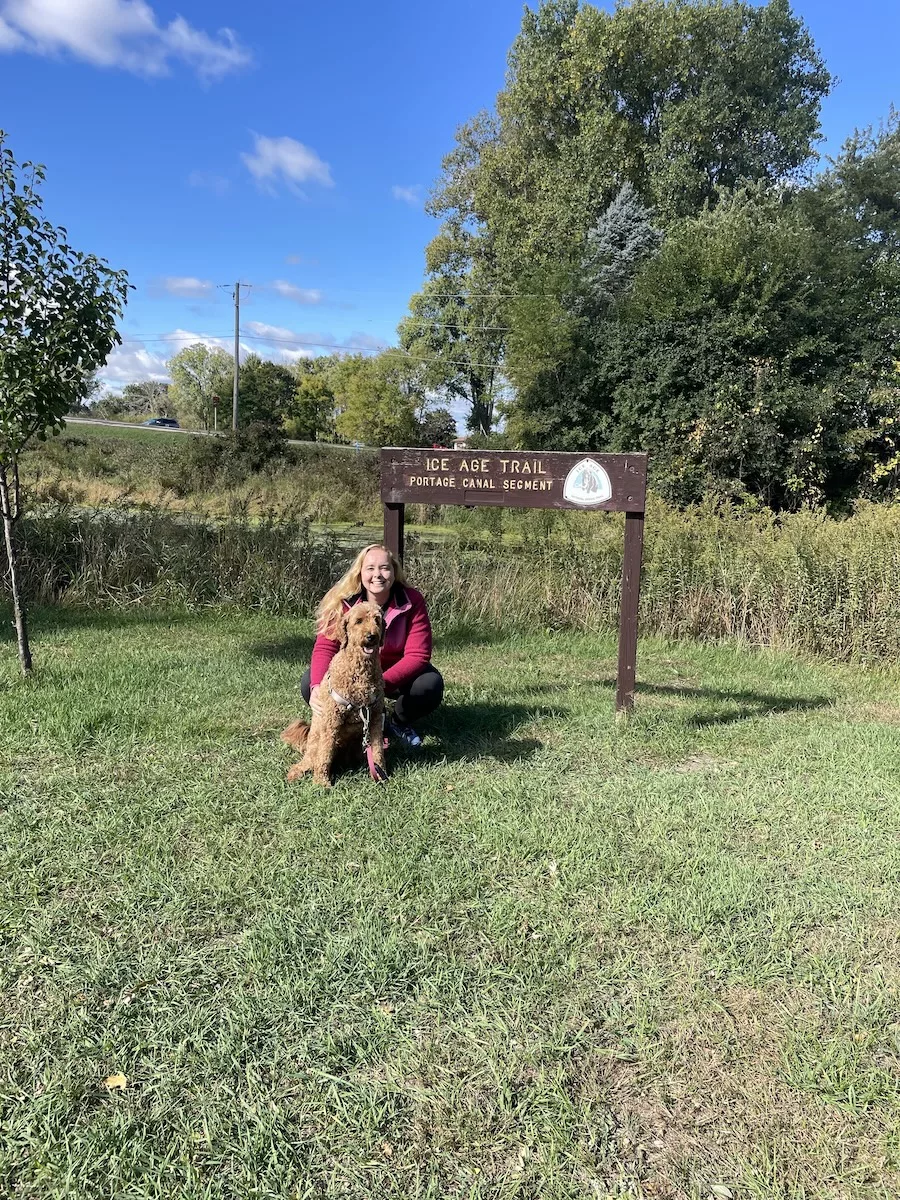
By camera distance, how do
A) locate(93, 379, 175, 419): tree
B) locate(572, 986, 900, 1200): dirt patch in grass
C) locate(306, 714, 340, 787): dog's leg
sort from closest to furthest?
locate(572, 986, 900, 1200): dirt patch in grass < locate(306, 714, 340, 787): dog's leg < locate(93, 379, 175, 419): tree

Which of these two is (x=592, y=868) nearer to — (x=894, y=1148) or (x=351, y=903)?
(x=351, y=903)

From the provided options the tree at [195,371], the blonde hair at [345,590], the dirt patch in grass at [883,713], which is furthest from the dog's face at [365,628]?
the tree at [195,371]

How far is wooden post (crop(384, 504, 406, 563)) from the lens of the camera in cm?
531

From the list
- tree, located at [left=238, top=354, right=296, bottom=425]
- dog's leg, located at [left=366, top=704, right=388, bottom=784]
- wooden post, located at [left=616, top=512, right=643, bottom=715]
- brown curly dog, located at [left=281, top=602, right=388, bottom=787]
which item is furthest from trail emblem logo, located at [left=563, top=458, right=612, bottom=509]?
tree, located at [left=238, top=354, right=296, bottom=425]

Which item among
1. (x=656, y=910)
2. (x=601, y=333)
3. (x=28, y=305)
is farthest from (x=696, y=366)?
(x=656, y=910)

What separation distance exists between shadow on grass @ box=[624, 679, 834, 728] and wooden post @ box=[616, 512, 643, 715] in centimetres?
52

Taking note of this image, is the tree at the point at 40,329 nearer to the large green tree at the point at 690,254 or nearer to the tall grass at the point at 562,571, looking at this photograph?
the tall grass at the point at 562,571

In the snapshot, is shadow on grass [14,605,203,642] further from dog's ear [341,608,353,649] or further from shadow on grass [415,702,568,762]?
dog's ear [341,608,353,649]

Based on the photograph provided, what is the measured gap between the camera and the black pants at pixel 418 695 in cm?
421

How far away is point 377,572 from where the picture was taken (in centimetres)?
396

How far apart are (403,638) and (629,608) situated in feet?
5.38

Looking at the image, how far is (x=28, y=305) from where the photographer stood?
4.80m

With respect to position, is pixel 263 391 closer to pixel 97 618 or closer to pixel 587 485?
pixel 97 618

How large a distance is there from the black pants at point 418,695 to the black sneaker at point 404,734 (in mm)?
52
